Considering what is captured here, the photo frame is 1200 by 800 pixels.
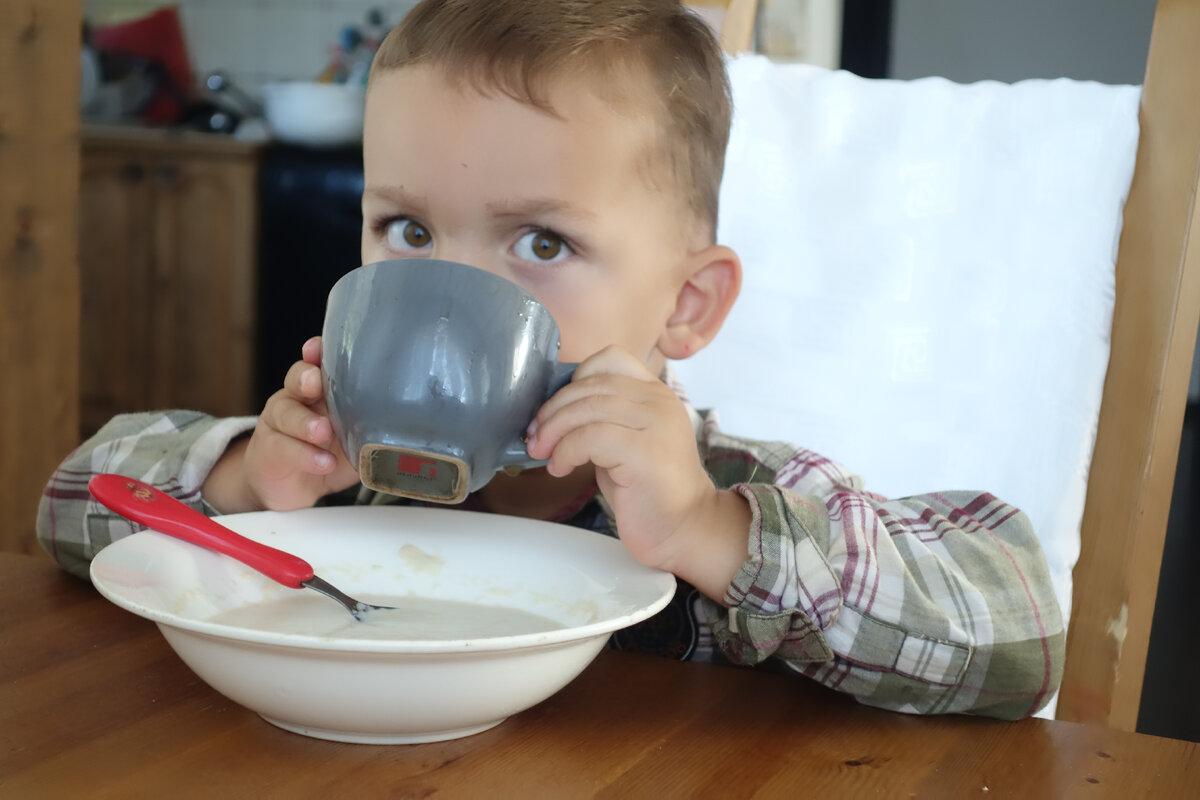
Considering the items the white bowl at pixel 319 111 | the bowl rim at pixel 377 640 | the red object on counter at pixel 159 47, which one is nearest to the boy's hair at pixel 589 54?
the bowl rim at pixel 377 640

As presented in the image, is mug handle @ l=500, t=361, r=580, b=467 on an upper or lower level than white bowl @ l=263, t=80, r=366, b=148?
lower

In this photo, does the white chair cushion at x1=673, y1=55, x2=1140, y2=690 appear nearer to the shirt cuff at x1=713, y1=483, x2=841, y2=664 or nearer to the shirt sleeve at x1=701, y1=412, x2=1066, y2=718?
the shirt sleeve at x1=701, y1=412, x2=1066, y2=718

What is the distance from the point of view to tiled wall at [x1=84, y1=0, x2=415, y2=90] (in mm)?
4121

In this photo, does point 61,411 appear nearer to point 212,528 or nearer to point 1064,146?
point 212,528

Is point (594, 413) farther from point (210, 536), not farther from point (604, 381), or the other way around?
point (210, 536)

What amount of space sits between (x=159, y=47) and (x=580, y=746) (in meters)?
3.98

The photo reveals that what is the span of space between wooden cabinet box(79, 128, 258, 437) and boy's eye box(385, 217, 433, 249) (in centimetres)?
267

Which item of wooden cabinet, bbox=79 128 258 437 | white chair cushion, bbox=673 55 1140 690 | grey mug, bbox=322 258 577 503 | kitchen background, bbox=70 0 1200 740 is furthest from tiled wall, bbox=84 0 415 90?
grey mug, bbox=322 258 577 503

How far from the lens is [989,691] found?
0.70 m

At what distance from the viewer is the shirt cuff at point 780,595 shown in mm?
706

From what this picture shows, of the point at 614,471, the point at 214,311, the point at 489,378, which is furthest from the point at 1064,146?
the point at 214,311

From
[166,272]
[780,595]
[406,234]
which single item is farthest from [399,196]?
[166,272]

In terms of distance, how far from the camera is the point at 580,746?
0.55 meters

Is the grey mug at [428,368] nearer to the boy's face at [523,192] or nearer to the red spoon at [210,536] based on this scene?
the red spoon at [210,536]
